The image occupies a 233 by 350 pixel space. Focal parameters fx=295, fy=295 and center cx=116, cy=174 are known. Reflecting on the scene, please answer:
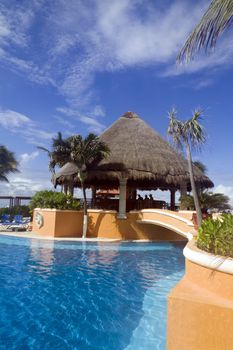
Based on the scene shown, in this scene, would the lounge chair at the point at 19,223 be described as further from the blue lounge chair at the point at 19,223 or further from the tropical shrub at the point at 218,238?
the tropical shrub at the point at 218,238

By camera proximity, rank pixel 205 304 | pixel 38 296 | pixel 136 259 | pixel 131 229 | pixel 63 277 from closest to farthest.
Answer: pixel 205 304 < pixel 38 296 < pixel 63 277 < pixel 136 259 < pixel 131 229

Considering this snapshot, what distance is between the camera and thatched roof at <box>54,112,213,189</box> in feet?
59.0

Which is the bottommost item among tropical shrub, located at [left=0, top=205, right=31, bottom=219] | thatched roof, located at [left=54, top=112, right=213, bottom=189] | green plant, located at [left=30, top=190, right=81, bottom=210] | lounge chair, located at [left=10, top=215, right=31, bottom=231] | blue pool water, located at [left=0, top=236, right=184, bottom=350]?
blue pool water, located at [left=0, top=236, right=184, bottom=350]

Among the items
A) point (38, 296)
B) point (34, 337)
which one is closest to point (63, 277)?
point (38, 296)

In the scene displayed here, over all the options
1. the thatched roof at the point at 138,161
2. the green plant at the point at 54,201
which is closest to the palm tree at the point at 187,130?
the thatched roof at the point at 138,161

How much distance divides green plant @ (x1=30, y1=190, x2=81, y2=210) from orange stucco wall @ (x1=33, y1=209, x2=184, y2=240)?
1.28 feet

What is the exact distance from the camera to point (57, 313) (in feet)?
19.6

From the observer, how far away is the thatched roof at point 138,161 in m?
18.0

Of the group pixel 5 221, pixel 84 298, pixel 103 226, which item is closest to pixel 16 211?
pixel 5 221

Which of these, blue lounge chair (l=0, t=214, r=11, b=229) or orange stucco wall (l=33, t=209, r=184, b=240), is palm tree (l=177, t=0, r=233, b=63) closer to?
orange stucco wall (l=33, t=209, r=184, b=240)

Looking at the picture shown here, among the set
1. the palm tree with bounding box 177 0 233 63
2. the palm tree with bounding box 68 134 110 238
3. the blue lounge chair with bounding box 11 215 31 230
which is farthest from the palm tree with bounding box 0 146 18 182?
the palm tree with bounding box 177 0 233 63

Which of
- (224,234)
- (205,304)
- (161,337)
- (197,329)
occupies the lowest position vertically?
(161,337)

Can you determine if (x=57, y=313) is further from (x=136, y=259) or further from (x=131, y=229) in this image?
(x=131, y=229)

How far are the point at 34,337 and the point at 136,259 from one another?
7.23 m
